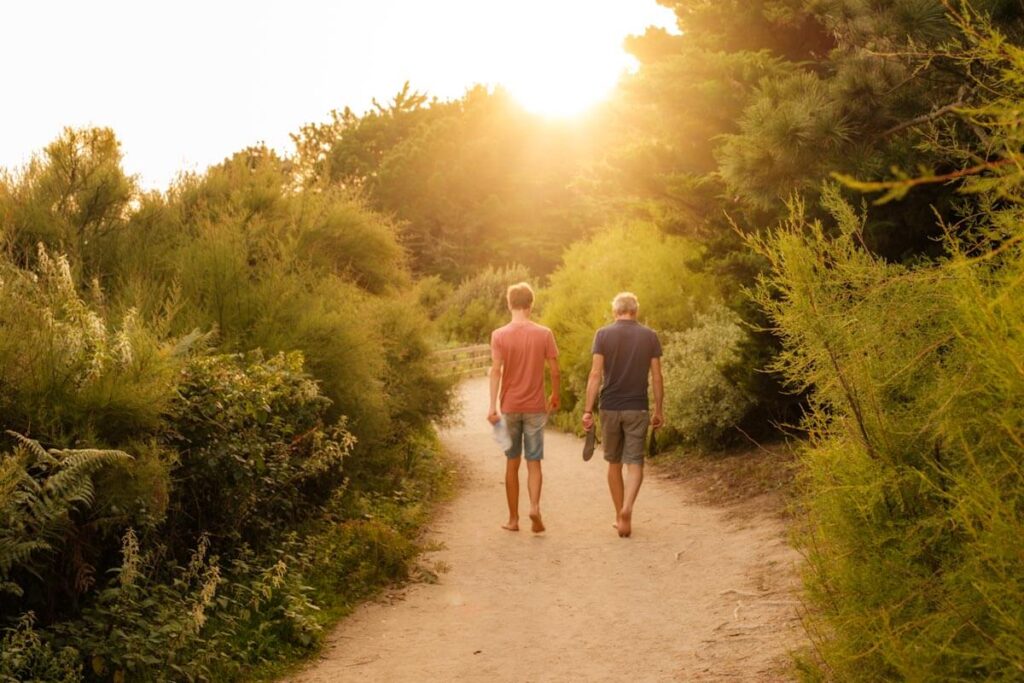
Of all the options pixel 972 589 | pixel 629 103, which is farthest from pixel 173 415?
pixel 629 103

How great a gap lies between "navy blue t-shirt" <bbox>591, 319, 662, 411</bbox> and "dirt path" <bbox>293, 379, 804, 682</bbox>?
1323 mm

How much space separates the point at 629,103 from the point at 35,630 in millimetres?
15316

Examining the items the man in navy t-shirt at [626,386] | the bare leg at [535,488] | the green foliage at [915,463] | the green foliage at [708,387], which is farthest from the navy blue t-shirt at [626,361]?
the green foliage at [915,463]

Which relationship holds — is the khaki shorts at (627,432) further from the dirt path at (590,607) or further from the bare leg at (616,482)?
the dirt path at (590,607)

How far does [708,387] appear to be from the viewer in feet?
46.4

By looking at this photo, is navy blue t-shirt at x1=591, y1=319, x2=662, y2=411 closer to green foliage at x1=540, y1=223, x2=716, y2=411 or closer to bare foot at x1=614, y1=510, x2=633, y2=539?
bare foot at x1=614, y1=510, x2=633, y2=539

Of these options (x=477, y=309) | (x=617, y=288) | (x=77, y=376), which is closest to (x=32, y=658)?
(x=77, y=376)

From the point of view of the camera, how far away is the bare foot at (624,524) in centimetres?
984

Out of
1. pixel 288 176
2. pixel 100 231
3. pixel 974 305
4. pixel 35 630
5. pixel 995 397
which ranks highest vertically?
pixel 288 176

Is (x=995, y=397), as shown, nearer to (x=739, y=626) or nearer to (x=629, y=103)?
(x=739, y=626)

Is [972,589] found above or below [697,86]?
below

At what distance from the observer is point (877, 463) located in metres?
4.45

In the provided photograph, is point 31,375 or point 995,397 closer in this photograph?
point 995,397

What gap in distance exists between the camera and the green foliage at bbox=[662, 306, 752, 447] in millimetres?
13516
